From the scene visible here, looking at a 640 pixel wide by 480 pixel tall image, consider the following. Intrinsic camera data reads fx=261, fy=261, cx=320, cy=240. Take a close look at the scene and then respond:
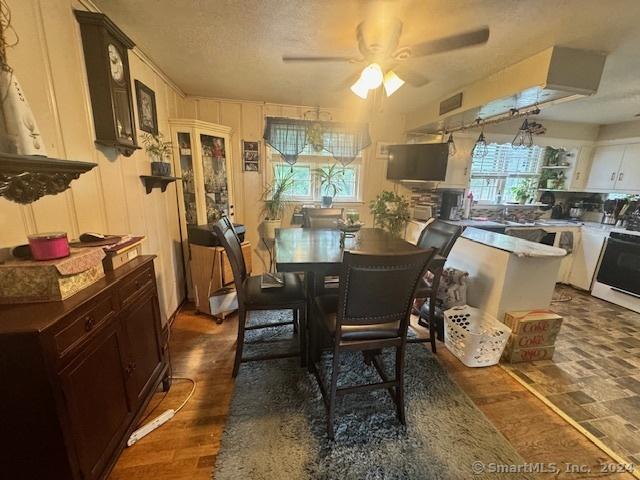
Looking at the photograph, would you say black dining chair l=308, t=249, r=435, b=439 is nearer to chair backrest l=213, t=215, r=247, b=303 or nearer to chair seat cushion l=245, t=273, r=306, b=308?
chair seat cushion l=245, t=273, r=306, b=308

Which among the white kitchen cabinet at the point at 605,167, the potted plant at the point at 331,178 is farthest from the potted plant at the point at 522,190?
the potted plant at the point at 331,178

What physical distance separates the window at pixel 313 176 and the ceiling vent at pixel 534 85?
4.85 ft

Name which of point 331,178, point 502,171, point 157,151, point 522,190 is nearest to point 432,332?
point 331,178

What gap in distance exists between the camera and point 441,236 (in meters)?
2.25

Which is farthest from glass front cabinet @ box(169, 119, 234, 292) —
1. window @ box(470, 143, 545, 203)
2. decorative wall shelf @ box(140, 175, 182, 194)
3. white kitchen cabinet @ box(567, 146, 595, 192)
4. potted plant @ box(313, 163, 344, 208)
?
white kitchen cabinet @ box(567, 146, 595, 192)

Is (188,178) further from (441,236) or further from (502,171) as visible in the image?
(502,171)

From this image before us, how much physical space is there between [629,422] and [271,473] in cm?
215

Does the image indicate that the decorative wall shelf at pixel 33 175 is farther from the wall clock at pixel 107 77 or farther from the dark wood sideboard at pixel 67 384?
the wall clock at pixel 107 77

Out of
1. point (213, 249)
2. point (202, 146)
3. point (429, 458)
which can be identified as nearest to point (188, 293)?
point (213, 249)

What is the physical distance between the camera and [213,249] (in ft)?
8.64

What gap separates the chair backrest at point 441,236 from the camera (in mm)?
2102

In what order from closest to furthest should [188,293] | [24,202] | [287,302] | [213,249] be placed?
[24,202] → [287,302] → [213,249] → [188,293]

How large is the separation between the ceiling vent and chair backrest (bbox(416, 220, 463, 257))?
1144 mm

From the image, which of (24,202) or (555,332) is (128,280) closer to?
(24,202)
